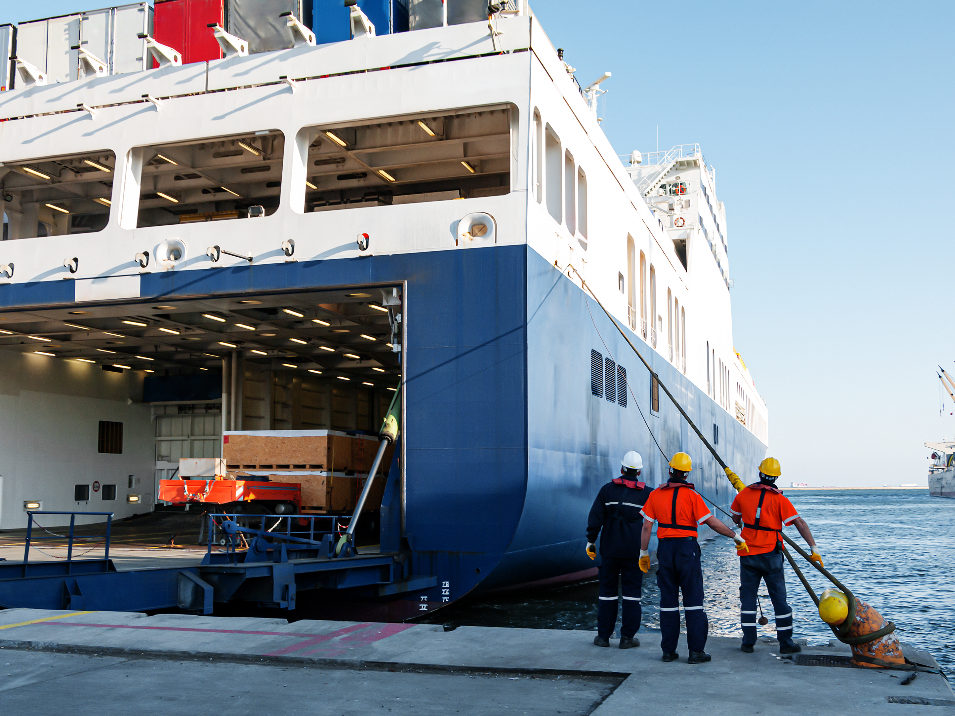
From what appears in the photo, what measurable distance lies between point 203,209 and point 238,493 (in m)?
7.20

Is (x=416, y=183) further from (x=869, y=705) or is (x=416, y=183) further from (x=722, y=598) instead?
(x=869, y=705)

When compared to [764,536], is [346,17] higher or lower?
higher

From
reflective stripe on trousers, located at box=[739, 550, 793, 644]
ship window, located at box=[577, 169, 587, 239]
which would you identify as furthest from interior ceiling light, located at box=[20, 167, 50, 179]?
reflective stripe on trousers, located at box=[739, 550, 793, 644]

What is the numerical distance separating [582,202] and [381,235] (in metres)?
4.94

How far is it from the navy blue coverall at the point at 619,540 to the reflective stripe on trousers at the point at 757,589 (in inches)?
37.9

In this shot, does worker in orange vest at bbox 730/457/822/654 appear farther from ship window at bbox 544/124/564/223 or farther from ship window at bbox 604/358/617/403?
ship window at bbox 604/358/617/403

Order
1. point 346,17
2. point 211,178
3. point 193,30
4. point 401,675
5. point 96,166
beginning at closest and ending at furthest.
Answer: point 401,675 → point 346,17 → point 193,30 → point 96,166 → point 211,178

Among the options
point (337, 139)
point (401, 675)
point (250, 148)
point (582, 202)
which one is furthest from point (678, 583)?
point (250, 148)

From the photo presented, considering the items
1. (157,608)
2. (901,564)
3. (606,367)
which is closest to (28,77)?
(157,608)

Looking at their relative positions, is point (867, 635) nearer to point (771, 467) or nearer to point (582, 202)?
point (771, 467)

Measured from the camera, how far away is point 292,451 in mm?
17000

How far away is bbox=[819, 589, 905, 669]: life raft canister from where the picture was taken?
6.97m

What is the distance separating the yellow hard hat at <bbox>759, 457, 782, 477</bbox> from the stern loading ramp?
542 cm

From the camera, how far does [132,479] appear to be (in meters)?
25.4
